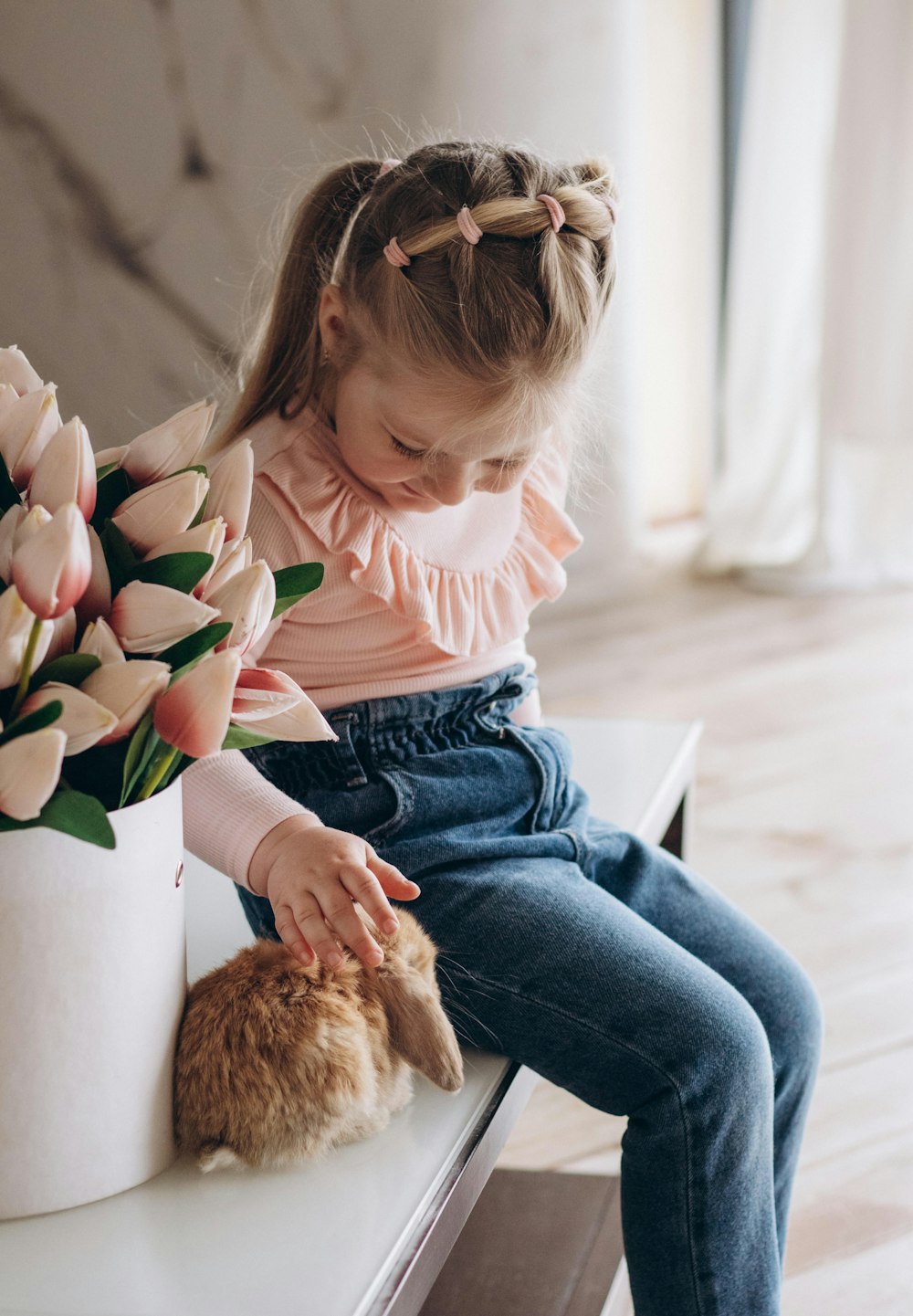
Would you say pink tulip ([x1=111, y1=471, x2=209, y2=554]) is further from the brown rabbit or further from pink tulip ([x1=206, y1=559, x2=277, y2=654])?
the brown rabbit

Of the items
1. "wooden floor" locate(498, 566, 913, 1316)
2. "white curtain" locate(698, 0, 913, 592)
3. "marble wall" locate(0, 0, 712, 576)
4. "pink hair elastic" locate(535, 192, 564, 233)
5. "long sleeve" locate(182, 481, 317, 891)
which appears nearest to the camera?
"long sleeve" locate(182, 481, 317, 891)

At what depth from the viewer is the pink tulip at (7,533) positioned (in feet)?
1.64

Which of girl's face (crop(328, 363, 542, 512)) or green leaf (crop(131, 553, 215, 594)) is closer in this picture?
green leaf (crop(131, 553, 215, 594))

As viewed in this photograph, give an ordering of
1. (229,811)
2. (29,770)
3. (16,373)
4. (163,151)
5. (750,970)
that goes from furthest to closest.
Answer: (163,151), (750,970), (229,811), (16,373), (29,770)

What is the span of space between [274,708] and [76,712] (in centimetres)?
10

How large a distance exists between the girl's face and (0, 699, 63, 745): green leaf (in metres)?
0.36

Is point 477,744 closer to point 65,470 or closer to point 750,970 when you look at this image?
point 750,970

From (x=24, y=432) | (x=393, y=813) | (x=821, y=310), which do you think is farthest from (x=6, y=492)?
(x=821, y=310)

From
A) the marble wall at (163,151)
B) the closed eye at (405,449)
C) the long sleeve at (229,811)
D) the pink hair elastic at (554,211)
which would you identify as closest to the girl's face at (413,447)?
the closed eye at (405,449)

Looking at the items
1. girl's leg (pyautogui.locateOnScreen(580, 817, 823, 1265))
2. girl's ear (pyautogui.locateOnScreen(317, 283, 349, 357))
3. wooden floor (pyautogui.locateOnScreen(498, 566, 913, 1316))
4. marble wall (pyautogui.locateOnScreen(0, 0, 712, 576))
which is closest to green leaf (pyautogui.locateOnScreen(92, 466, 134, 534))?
girl's ear (pyautogui.locateOnScreen(317, 283, 349, 357))

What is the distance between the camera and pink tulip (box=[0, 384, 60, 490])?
0.52 metres

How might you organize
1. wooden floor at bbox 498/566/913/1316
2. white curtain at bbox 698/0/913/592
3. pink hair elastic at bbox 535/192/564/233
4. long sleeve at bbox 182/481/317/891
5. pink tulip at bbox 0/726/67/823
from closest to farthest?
pink tulip at bbox 0/726/67/823
long sleeve at bbox 182/481/317/891
pink hair elastic at bbox 535/192/564/233
wooden floor at bbox 498/566/913/1316
white curtain at bbox 698/0/913/592

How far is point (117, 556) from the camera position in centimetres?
53

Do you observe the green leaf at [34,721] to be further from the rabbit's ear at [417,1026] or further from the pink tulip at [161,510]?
the rabbit's ear at [417,1026]
